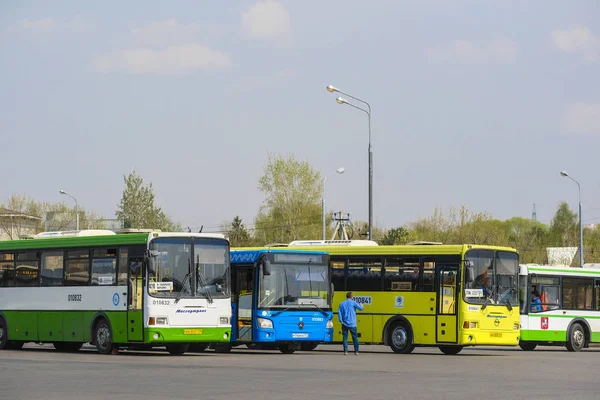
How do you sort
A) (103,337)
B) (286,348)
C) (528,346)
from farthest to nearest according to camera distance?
(528,346) < (286,348) < (103,337)

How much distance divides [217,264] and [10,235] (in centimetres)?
5579

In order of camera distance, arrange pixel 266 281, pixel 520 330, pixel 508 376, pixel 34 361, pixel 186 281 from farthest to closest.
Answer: pixel 520 330
pixel 266 281
pixel 186 281
pixel 34 361
pixel 508 376

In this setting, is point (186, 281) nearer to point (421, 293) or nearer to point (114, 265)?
point (114, 265)

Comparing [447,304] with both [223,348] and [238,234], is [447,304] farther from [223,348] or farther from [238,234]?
[238,234]

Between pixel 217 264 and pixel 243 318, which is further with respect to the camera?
pixel 243 318

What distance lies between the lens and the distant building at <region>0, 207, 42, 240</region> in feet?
282

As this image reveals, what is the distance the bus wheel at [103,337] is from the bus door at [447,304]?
863 cm

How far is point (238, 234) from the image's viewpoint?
8594 cm

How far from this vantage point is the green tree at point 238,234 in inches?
3318

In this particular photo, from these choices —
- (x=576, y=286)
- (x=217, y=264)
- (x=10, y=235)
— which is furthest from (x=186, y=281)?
(x=10, y=235)

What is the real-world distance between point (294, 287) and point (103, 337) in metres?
5.20

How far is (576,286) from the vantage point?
35688mm

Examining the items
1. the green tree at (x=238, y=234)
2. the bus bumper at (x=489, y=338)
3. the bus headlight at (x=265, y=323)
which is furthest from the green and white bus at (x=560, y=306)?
the green tree at (x=238, y=234)

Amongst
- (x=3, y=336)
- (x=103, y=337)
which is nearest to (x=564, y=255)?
(x=3, y=336)
